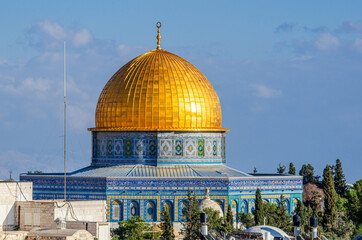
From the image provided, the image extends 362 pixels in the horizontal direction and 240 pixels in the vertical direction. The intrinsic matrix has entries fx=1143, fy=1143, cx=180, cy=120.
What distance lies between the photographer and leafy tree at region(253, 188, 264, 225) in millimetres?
46438

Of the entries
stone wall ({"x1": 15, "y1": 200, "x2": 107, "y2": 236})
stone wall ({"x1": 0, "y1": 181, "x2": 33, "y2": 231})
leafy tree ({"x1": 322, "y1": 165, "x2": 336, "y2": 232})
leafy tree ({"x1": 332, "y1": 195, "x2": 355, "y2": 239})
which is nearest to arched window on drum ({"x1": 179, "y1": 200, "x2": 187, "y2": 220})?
leafy tree ({"x1": 322, "y1": 165, "x2": 336, "y2": 232})

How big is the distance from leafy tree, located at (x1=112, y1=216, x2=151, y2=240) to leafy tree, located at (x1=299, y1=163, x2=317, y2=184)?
25.0m

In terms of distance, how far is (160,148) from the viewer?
52906 millimetres

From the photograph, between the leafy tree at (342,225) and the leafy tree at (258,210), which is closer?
the leafy tree at (258,210)

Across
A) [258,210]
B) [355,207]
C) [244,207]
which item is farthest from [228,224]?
[355,207]

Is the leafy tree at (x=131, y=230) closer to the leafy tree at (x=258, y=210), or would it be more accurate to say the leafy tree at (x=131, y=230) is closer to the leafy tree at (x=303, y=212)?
the leafy tree at (x=258, y=210)

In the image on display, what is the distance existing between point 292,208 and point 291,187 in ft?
3.41

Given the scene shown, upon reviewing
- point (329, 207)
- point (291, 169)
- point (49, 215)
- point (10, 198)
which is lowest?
point (329, 207)

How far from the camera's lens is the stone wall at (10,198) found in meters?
38.6

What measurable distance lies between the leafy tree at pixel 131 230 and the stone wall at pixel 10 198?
4.33 m

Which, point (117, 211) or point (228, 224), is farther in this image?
point (117, 211)

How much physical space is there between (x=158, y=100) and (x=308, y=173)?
60.1 ft

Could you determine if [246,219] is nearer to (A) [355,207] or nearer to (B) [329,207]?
(B) [329,207]

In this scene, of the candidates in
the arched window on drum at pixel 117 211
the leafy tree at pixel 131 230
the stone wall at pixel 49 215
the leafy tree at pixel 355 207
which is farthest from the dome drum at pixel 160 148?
the stone wall at pixel 49 215
